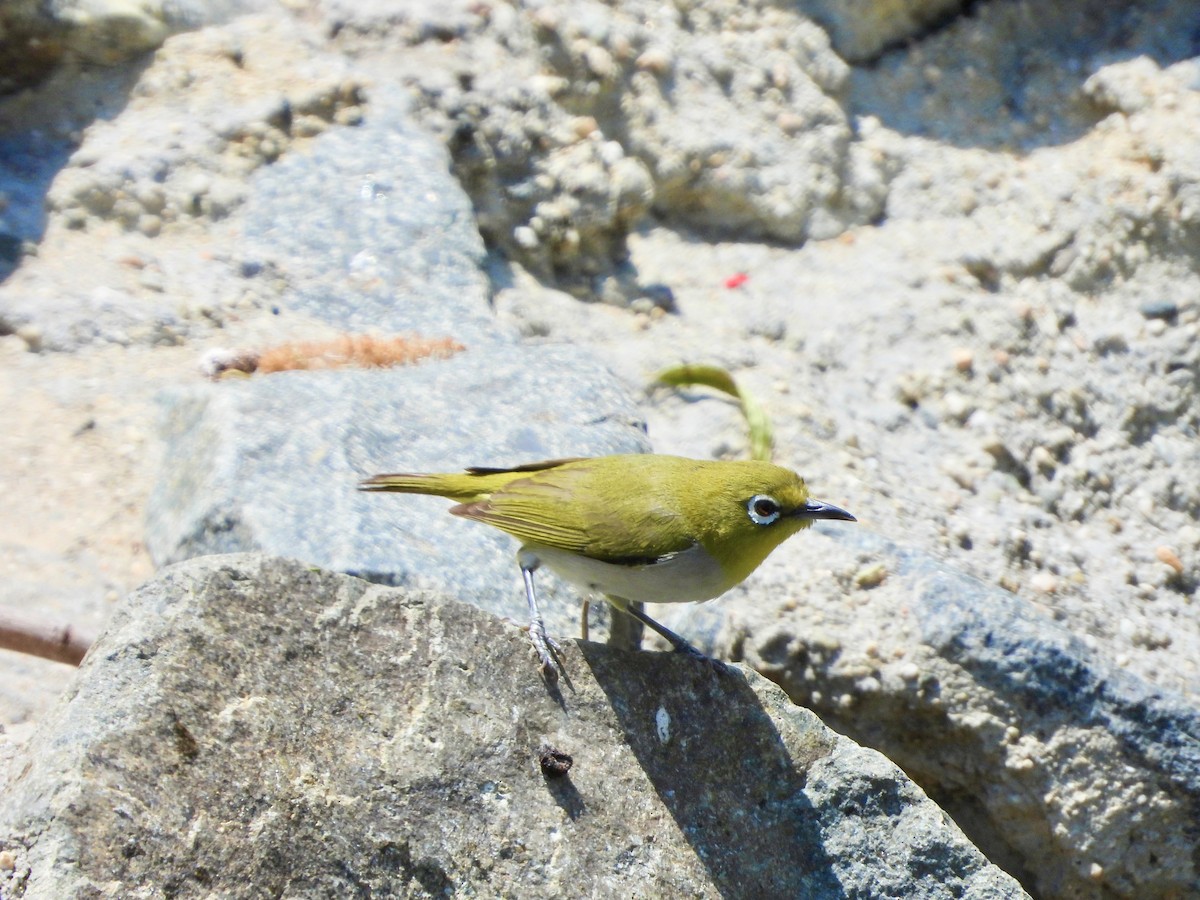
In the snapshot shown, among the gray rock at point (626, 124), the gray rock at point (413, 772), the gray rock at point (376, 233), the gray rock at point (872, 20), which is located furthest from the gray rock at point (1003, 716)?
the gray rock at point (872, 20)

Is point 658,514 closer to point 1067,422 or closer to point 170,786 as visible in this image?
point 170,786

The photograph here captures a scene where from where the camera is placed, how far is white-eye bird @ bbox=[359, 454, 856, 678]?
3.90 m

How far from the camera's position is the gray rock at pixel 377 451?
13.4 ft

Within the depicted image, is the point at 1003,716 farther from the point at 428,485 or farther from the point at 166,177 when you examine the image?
the point at 166,177

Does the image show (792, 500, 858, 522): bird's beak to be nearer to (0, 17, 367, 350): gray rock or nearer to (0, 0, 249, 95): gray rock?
(0, 17, 367, 350): gray rock

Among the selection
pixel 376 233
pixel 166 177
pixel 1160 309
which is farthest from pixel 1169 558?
pixel 166 177

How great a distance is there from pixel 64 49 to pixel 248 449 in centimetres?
312

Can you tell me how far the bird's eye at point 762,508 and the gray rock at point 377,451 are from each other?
851 millimetres

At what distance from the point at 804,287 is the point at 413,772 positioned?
4.33 metres

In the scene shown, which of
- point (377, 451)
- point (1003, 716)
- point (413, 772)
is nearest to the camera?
point (413, 772)

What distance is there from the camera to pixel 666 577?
389 centimetres

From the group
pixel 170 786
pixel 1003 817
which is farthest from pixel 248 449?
pixel 1003 817

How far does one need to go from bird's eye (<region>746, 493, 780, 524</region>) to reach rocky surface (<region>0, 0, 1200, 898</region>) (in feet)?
2.91

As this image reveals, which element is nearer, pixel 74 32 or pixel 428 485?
pixel 428 485
